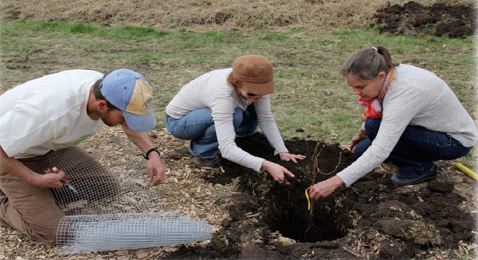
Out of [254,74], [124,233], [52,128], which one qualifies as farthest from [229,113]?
[52,128]

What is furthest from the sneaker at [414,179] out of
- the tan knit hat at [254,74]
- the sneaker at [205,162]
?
the sneaker at [205,162]

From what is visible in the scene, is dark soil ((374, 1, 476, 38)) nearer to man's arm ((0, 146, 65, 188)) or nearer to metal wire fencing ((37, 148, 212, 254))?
metal wire fencing ((37, 148, 212, 254))

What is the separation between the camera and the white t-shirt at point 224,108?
381cm

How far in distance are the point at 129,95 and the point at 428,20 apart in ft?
22.9

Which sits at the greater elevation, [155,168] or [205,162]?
[155,168]

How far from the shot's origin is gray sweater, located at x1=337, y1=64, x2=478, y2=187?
11.5 ft

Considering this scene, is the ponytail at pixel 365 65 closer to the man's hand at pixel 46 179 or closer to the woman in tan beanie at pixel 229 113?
the woman in tan beanie at pixel 229 113

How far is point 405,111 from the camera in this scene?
352cm

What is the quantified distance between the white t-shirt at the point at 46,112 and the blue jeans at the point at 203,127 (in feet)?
3.66

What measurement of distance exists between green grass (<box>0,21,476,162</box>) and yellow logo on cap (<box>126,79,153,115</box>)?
2143mm

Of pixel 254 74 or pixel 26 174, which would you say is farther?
pixel 254 74

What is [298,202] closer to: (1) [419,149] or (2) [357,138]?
(2) [357,138]

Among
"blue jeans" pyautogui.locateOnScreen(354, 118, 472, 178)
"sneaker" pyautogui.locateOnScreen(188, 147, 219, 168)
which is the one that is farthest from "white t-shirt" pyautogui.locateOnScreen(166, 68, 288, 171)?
"blue jeans" pyautogui.locateOnScreen(354, 118, 472, 178)

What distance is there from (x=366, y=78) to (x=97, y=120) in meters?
1.72
